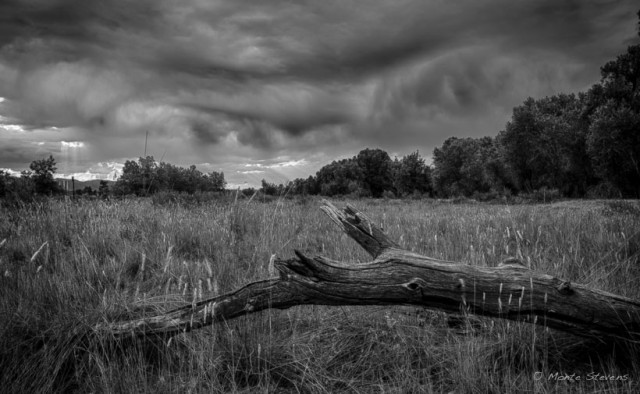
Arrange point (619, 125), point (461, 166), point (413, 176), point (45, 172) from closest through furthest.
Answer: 1. point (45, 172)
2. point (619, 125)
3. point (461, 166)
4. point (413, 176)

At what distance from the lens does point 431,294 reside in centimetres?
224

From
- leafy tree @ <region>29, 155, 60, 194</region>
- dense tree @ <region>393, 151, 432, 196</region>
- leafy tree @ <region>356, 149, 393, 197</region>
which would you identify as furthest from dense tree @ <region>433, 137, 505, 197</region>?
leafy tree @ <region>29, 155, 60, 194</region>

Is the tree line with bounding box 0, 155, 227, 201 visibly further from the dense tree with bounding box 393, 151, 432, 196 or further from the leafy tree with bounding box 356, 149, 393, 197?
the leafy tree with bounding box 356, 149, 393, 197

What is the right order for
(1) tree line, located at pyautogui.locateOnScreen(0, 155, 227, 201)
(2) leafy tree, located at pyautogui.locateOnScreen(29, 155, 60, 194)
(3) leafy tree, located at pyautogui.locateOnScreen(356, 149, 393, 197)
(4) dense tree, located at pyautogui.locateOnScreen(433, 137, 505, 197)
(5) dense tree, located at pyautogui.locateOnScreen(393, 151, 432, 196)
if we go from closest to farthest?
1. (1) tree line, located at pyautogui.locateOnScreen(0, 155, 227, 201)
2. (2) leafy tree, located at pyautogui.locateOnScreen(29, 155, 60, 194)
3. (4) dense tree, located at pyautogui.locateOnScreen(433, 137, 505, 197)
4. (5) dense tree, located at pyautogui.locateOnScreen(393, 151, 432, 196)
5. (3) leafy tree, located at pyautogui.locateOnScreen(356, 149, 393, 197)

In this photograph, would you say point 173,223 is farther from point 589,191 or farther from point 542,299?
point 589,191

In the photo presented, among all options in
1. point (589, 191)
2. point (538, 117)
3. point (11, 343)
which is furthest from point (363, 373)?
point (538, 117)

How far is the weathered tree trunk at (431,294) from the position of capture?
2.22 metres

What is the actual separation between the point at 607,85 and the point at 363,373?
42.1 metres

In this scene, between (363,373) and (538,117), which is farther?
(538,117)

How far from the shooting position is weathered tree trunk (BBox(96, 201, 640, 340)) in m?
2.22

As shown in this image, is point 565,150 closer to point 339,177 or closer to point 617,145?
point 617,145

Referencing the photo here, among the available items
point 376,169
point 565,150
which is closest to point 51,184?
point 565,150

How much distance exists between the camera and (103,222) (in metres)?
6.12

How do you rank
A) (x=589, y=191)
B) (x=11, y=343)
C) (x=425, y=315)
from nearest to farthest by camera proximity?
(x=11, y=343)
(x=425, y=315)
(x=589, y=191)
